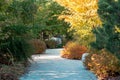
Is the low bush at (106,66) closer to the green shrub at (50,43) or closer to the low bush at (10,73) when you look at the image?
the low bush at (10,73)

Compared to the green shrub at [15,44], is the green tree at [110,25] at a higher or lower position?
higher

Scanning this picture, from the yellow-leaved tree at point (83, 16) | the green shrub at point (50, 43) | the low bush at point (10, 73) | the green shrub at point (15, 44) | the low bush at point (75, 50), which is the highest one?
the yellow-leaved tree at point (83, 16)

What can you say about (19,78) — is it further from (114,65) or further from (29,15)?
(29,15)

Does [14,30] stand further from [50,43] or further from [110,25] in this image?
[50,43]

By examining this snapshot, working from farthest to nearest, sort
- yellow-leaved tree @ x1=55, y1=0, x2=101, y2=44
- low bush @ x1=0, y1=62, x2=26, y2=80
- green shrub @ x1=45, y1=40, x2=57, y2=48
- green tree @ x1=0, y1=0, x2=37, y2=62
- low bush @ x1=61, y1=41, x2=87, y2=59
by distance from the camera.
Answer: green shrub @ x1=45, y1=40, x2=57, y2=48, low bush @ x1=61, y1=41, x2=87, y2=59, yellow-leaved tree @ x1=55, y1=0, x2=101, y2=44, green tree @ x1=0, y1=0, x2=37, y2=62, low bush @ x1=0, y1=62, x2=26, y2=80

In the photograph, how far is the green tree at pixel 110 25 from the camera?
9.26 meters

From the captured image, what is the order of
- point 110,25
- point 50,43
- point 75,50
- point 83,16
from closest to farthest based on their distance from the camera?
point 110,25 < point 83,16 < point 75,50 < point 50,43

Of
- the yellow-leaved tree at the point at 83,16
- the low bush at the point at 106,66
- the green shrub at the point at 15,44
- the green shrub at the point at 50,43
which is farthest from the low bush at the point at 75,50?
the green shrub at the point at 50,43

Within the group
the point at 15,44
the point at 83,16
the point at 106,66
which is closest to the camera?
the point at 106,66

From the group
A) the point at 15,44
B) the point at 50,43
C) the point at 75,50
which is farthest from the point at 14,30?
the point at 50,43

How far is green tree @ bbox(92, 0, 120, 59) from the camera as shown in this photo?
926 centimetres

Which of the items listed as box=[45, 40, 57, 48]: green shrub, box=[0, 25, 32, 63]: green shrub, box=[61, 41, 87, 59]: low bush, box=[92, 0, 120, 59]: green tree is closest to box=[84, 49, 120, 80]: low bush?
box=[92, 0, 120, 59]: green tree

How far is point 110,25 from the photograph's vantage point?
31.1 feet

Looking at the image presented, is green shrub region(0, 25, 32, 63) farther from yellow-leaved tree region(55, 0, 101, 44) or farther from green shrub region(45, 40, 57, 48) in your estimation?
green shrub region(45, 40, 57, 48)
